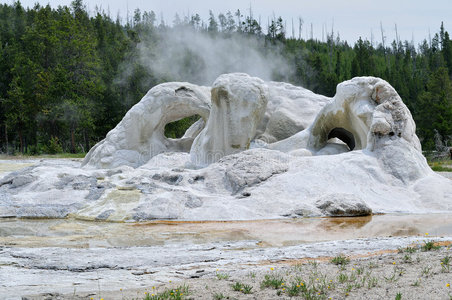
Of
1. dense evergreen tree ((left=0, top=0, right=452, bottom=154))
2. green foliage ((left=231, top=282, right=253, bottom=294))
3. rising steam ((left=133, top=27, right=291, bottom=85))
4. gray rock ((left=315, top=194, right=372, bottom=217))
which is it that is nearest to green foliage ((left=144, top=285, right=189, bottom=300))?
green foliage ((left=231, top=282, right=253, bottom=294))

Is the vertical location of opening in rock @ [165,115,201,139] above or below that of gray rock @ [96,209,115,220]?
above

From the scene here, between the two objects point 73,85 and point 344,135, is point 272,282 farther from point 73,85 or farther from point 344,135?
point 73,85

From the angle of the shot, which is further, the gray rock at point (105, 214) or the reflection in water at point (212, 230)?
the gray rock at point (105, 214)

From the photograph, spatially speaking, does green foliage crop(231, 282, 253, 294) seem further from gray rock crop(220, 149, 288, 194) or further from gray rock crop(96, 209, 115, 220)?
gray rock crop(220, 149, 288, 194)

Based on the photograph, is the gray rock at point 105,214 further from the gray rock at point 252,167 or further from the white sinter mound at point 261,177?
the gray rock at point 252,167

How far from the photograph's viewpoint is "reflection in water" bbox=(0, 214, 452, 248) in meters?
6.25

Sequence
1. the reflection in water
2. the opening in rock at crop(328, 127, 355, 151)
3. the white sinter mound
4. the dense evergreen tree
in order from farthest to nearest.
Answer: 1. the dense evergreen tree
2. the opening in rock at crop(328, 127, 355, 151)
3. the white sinter mound
4. the reflection in water

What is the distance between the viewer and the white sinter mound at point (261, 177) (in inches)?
332

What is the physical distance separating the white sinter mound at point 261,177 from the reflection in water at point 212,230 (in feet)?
1.48

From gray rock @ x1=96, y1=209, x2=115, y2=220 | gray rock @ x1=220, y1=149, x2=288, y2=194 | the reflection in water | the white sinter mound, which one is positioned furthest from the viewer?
gray rock @ x1=220, y1=149, x2=288, y2=194

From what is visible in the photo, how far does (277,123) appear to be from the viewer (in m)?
14.5

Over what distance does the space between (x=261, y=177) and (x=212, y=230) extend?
241cm

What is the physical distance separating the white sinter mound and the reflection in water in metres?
0.45

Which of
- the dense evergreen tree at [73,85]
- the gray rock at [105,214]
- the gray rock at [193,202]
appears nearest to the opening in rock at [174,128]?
the dense evergreen tree at [73,85]
